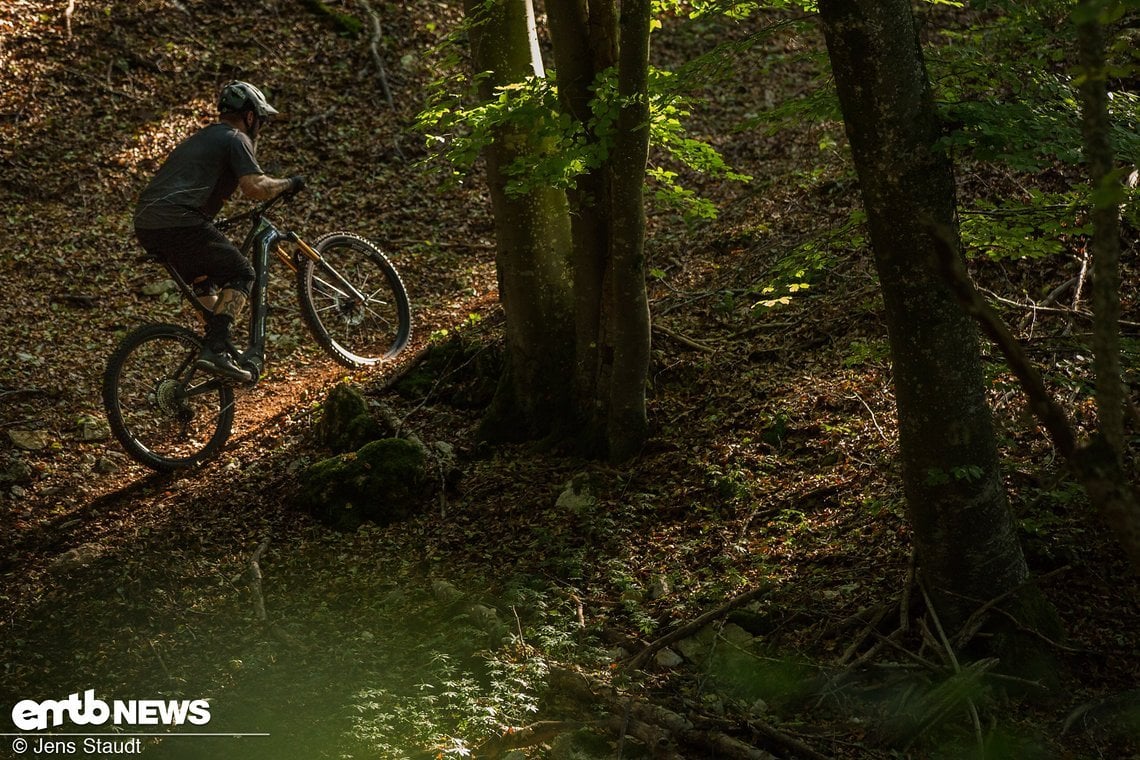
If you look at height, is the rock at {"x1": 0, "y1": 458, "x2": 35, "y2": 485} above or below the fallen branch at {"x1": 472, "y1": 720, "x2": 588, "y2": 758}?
above

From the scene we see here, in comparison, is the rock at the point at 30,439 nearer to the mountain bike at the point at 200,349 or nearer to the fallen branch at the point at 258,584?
the mountain bike at the point at 200,349

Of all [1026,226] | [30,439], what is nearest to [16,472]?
[30,439]

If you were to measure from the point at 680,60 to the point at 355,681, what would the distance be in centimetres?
1114

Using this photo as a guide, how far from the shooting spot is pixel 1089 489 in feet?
7.02

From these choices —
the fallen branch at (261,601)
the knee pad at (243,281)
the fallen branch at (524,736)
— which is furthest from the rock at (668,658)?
the knee pad at (243,281)

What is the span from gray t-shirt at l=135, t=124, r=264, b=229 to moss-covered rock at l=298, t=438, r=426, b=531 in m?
1.90

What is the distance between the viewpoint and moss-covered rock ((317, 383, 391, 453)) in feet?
21.6

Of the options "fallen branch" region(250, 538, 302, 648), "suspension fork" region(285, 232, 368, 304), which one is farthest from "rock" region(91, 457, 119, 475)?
"suspension fork" region(285, 232, 368, 304)

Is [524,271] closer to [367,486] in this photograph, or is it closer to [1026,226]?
[367,486]

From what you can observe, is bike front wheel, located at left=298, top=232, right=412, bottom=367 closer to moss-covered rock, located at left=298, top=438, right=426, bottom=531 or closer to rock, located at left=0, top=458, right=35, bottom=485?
moss-covered rock, located at left=298, top=438, right=426, bottom=531

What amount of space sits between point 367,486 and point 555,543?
131 centimetres

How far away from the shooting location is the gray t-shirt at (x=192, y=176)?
20.5 feet

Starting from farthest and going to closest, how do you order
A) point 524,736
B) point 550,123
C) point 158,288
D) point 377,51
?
point 377,51 → point 158,288 → point 550,123 → point 524,736

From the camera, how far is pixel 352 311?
26.2 feet
